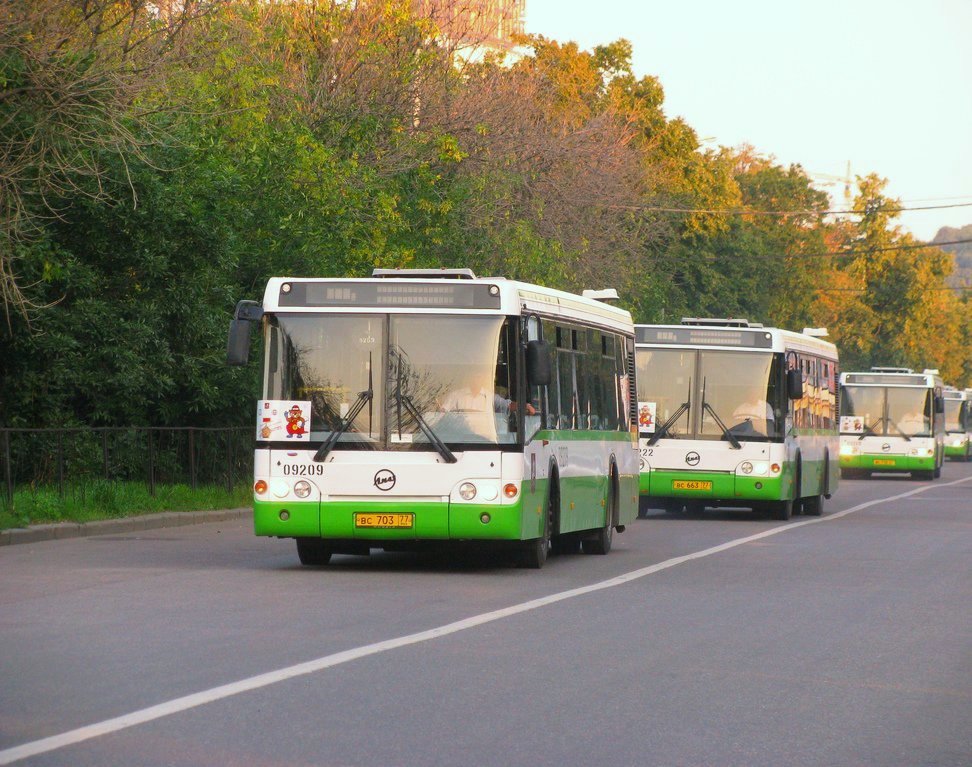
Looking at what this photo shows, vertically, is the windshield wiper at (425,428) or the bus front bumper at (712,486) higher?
the windshield wiper at (425,428)

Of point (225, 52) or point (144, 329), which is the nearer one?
point (144, 329)

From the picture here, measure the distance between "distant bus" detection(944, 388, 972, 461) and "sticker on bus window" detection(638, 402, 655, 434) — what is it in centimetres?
4751

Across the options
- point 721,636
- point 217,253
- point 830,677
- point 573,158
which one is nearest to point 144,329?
point 217,253

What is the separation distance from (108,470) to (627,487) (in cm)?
740

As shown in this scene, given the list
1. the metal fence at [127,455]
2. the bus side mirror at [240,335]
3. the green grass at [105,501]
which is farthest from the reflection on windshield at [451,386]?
the metal fence at [127,455]

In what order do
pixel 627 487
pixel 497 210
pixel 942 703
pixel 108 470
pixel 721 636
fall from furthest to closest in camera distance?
1. pixel 497 210
2. pixel 108 470
3. pixel 627 487
4. pixel 721 636
5. pixel 942 703

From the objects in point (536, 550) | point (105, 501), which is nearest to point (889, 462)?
point (105, 501)

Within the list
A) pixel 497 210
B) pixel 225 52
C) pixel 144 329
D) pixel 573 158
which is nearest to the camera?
pixel 144 329

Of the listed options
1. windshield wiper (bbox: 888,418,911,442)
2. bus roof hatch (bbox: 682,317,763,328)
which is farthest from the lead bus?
windshield wiper (bbox: 888,418,911,442)

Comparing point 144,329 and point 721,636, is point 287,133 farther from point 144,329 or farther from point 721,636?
point 721,636

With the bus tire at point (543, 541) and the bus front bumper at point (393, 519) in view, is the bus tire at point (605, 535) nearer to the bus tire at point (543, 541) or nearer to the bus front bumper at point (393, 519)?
the bus tire at point (543, 541)

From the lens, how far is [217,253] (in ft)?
95.1

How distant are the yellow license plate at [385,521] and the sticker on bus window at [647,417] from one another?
13.0 meters

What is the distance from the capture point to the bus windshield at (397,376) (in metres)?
17.1
